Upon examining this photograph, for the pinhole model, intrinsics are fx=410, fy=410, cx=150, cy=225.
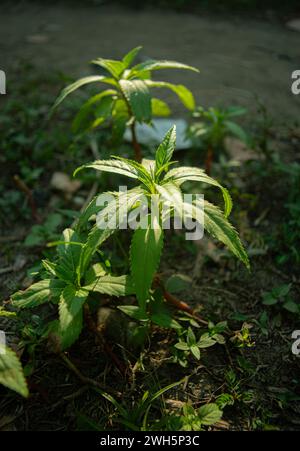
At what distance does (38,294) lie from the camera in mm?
1696

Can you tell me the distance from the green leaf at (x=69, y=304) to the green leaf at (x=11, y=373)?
203mm

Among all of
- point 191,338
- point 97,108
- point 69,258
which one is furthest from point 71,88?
point 191,338

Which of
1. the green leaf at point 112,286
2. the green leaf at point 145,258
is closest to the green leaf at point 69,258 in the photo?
the green leaf at point 112,286

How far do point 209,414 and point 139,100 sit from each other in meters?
1.47

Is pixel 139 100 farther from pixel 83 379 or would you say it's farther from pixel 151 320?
pixel 83 379

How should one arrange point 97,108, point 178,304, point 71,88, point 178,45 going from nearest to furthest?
point 178,304 < point 71,88 < point 97,108 < point 178,45

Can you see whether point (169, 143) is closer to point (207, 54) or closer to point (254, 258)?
point (254, 258)

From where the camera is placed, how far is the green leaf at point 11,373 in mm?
1404

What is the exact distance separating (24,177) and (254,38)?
3463 mm

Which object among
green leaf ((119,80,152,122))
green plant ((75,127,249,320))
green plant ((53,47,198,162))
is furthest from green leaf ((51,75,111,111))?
green plant ((75,127,249,320))

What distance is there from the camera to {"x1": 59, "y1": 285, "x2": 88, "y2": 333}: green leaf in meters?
1.56

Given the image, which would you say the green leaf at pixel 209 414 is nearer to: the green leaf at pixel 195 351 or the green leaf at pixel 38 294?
the green leaf at pixel 195 351

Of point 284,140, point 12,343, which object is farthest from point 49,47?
point 12,343

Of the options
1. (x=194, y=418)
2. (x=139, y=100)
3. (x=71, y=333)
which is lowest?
(x=194, y=418)
